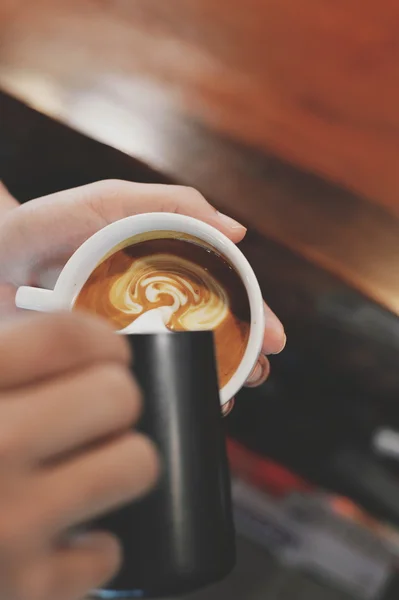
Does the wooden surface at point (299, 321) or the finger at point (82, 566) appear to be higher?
the finger at point (82, 566)

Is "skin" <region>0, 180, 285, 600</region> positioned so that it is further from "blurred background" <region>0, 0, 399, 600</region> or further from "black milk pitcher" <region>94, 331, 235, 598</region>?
"blurred background" <region>0, 0, 399, 600</region>

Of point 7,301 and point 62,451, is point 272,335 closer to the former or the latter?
point 7,301

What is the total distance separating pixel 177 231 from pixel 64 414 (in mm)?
334

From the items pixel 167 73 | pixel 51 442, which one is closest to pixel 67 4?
pixel 167 73

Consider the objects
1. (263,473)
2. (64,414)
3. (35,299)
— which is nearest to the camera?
(64,414)

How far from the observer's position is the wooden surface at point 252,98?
2.12 ft

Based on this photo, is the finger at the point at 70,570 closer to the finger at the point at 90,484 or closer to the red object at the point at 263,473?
the finger at the point at 90,484

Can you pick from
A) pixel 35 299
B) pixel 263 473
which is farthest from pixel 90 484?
pixel 263 473

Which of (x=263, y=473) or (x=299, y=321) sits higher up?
(x=299, y=321)

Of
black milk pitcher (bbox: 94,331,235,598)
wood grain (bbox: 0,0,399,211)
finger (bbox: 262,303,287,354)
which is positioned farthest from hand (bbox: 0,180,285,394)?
black milk pitcher (bbox: 94,331,235,598)

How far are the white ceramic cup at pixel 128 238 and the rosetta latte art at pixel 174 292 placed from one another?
4cm

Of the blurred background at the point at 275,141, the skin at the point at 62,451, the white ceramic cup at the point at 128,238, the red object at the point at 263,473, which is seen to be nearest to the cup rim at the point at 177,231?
the white ceramic cup at the point at 128,238

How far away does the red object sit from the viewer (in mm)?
930

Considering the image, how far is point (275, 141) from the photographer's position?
2.21 feet
